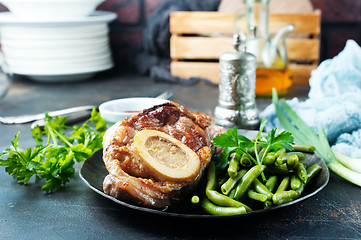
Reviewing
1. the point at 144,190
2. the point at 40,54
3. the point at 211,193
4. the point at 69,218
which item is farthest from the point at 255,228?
the point at 40,54

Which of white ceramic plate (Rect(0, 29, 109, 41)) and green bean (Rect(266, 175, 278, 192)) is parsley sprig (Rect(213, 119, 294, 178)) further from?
white ceramic plate (Rect(0, 29, 109, 41))

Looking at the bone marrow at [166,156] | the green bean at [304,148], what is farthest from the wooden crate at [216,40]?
the bone marrow at [166,156]

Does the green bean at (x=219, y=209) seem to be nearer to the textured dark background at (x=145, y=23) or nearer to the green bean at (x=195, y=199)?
the green bean at (x=195, y=199)

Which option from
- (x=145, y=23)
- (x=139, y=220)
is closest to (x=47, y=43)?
(x=145, y=23)

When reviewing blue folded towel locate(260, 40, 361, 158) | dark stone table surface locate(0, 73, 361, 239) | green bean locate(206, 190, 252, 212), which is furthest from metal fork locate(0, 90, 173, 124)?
green bean locate(206, 190, 252, 212)

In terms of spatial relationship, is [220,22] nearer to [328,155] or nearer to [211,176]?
[328,155]
